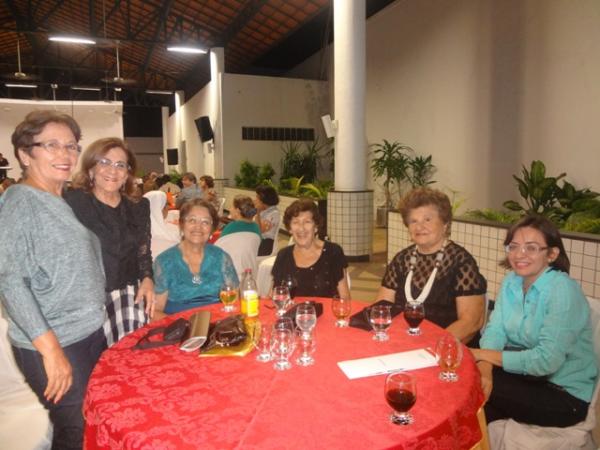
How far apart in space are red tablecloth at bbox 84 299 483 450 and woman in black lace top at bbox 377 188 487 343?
642mm

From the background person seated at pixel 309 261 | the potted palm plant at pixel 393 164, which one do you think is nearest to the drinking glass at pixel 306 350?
the background person seated at pixel 309 261

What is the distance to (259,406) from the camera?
1.29 metres

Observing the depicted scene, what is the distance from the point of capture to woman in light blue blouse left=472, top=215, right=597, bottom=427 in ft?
5.96

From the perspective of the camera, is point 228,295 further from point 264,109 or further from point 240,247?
point 264,109

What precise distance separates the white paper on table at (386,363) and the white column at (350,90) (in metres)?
5.20

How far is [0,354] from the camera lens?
1.90 metres

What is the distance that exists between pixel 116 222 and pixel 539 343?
79.2 inches

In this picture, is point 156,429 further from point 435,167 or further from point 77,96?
point 77,96

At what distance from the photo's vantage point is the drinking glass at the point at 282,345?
5.14 ft

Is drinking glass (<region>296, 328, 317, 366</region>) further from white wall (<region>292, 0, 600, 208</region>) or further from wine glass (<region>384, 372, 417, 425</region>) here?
white wall (<region>292, 0, 600, 208</region>)

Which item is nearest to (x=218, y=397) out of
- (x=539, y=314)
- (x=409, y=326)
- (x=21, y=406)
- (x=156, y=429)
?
(x=156, y=429)

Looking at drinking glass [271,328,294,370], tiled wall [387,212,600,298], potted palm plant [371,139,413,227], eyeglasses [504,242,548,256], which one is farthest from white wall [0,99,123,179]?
eyeglasses [504,242,548,256]

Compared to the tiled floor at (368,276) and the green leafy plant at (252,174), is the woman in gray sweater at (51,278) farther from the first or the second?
the green leafy plant at (252,174)

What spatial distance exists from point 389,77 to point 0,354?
9.41 meters
